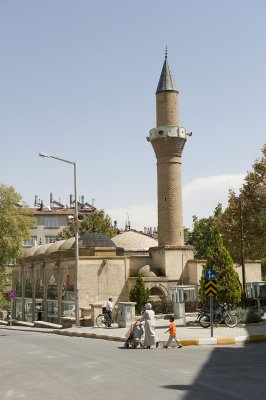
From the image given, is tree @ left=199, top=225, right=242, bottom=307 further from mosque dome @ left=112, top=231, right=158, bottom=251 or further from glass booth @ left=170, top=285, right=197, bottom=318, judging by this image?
mosque dome @ left=112, top=231, right=158, bottom=251

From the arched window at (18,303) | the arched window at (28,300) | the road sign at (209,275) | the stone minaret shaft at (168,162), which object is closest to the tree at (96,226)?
the arched window at (18,303)

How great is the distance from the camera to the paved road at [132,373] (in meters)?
10.3

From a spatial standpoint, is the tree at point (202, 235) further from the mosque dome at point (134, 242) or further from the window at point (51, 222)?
the window at point (51, 222)

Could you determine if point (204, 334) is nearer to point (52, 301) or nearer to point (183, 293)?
point (183, 293)

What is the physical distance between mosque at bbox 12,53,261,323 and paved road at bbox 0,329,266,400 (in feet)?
76.0

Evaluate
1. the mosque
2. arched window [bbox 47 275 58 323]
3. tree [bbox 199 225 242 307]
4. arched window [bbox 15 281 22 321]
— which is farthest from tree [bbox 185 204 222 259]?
tree [bbox 199 225 242 307]

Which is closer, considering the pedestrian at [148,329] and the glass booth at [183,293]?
the pedestrian at [148,329]

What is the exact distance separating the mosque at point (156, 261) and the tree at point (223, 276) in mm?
12177

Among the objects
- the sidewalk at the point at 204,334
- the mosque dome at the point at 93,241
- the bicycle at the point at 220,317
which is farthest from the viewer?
the mosque dome at the point at 93,241

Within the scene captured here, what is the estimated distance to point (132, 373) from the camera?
1284 centimetres

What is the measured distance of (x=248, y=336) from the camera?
2091cm

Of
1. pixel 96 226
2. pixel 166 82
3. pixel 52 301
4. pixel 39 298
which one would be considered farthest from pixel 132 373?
pixel 96 226

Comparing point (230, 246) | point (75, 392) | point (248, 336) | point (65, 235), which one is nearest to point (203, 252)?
point (65, 235)

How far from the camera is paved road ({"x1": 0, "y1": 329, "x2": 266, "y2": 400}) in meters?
10.3
